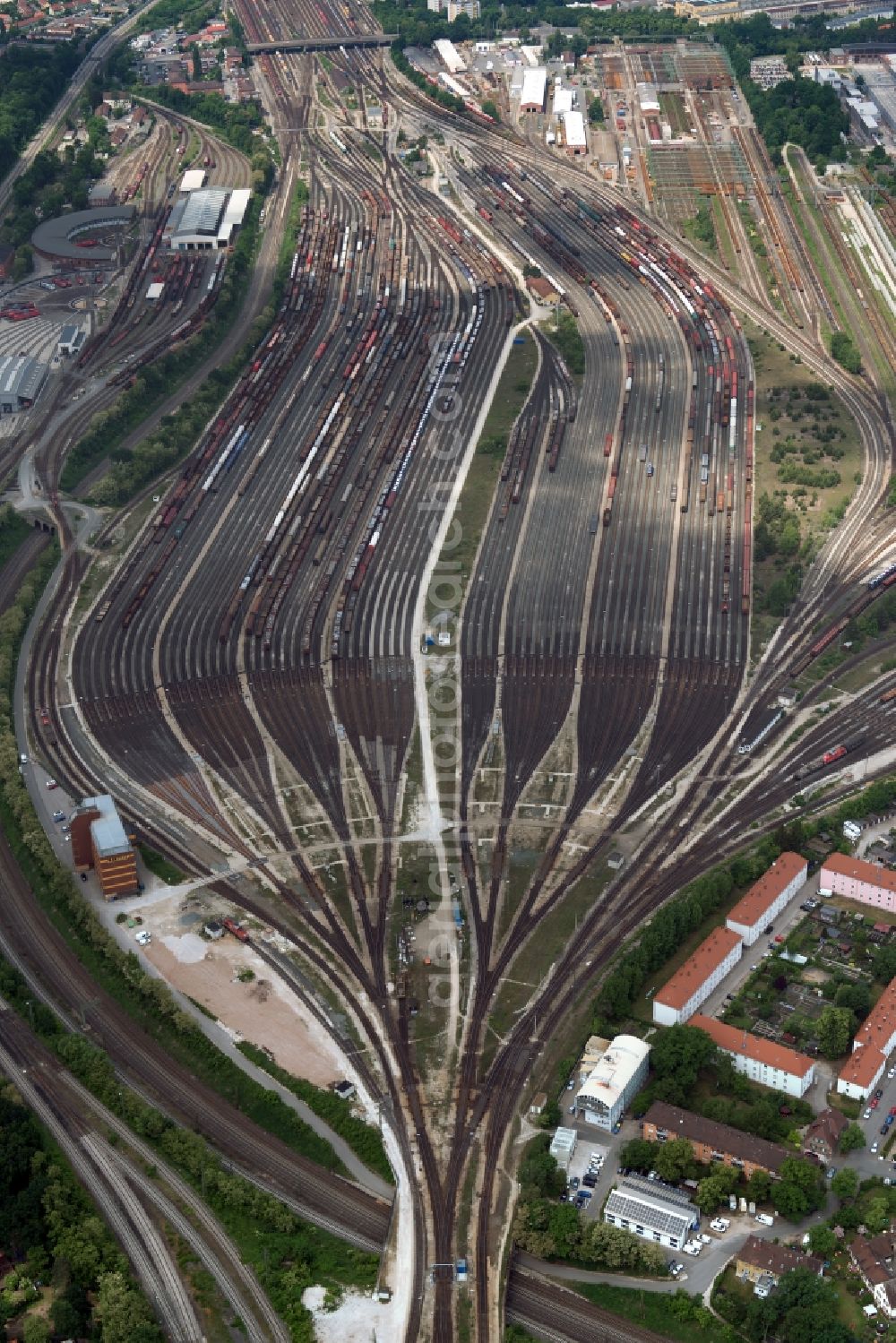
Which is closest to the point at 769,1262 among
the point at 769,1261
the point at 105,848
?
the point at 769,1261

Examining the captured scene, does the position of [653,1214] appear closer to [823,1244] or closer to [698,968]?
[823,1244]

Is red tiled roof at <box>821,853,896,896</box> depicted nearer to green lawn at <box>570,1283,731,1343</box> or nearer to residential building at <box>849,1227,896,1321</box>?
residential building at <box>849,1227,896,1321</box>

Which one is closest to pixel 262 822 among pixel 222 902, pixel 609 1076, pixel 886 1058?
pixel 222 902

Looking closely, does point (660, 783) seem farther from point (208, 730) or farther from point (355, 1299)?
point (355, 1299)

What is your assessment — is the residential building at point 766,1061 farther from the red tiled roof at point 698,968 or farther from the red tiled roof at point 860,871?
the red tiled roof at point 860,871

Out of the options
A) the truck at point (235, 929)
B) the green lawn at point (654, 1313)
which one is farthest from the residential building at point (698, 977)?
the truck at point (235, 929)

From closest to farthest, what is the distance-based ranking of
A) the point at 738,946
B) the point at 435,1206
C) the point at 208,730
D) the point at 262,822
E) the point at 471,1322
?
the point at 471,1322 < the point at 435,1206 < the point at 738,946 < the point at 262,822 < the point at 208,730
